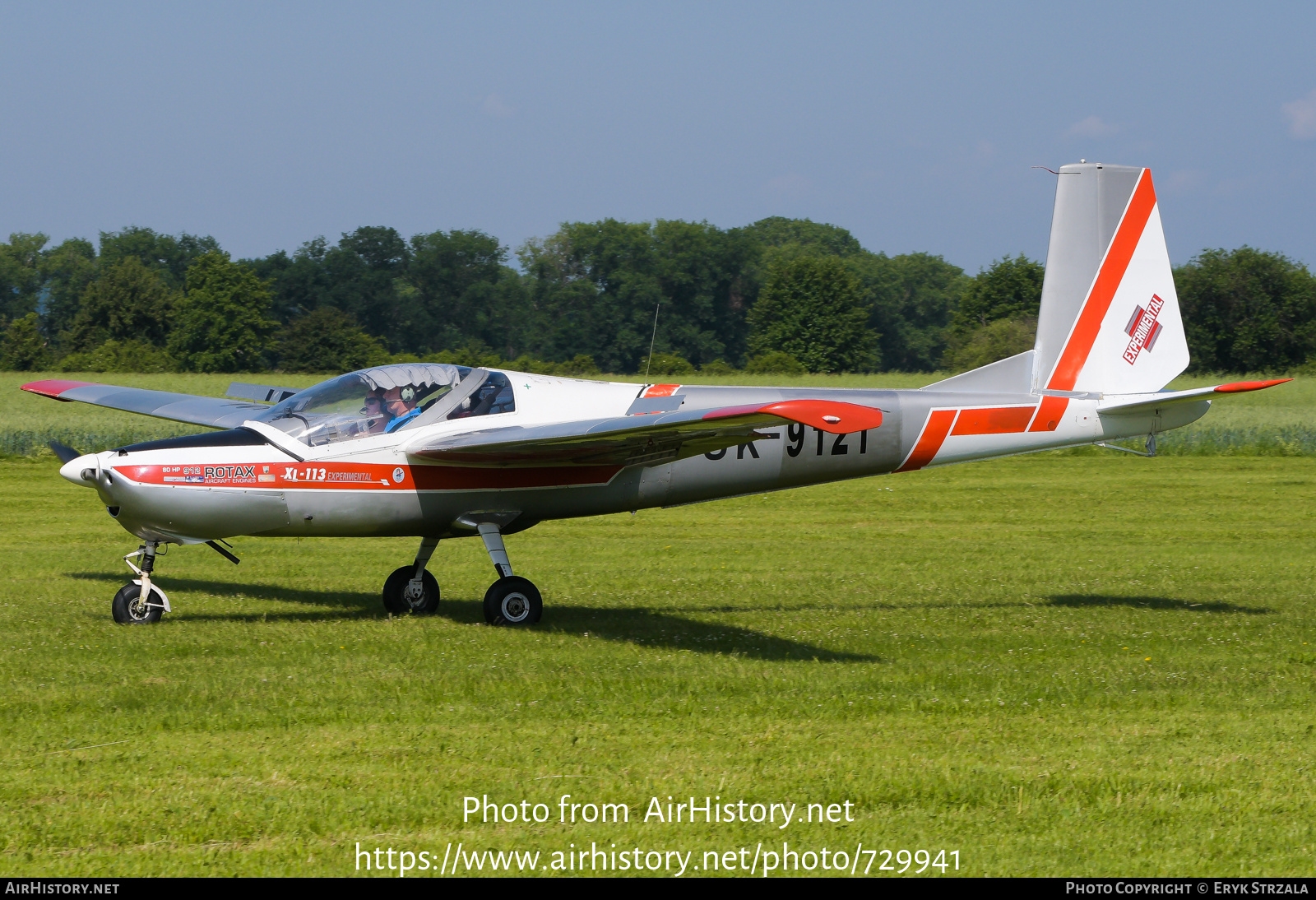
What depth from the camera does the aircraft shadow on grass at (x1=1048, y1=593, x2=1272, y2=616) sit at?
11859 millimetres

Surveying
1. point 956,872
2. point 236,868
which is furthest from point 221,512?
point 956,872

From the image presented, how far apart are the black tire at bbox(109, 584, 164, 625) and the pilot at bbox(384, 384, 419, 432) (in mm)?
2399

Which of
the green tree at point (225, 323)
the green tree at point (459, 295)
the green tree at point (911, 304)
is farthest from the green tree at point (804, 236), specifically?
the green tree at point (225, 323)

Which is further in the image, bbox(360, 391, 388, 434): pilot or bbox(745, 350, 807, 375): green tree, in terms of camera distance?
bbox(745, 350, 807, 375): green tree

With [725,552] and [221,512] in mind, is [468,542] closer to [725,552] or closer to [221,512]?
[725,552]

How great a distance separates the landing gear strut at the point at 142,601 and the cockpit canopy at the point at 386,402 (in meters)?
1.48

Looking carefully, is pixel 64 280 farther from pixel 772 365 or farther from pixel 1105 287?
pixel 1105 287

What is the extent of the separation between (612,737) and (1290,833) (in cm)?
342

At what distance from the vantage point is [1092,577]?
13984mm

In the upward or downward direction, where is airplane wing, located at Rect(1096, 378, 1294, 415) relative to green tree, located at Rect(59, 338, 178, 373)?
downward

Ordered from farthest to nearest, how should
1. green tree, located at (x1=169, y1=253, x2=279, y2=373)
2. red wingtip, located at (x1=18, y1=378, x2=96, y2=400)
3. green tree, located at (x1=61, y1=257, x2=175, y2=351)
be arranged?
green tree, located at (x1=61, y1=257, x2=175, y2=351), green tree, located at (x1=169, y1=253, x2=279, y2=373), red wingtip, located at (x1=18, y1=378, x2=96, y2=400)

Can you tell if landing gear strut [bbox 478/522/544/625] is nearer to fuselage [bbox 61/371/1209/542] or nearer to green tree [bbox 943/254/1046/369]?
fuselage [bbox 61/371/1209/542]

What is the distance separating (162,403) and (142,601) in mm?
4525

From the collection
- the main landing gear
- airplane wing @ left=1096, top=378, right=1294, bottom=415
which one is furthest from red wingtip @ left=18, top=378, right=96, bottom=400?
airplane wing @ left=1096, top=378, right=1294, bottom=415
